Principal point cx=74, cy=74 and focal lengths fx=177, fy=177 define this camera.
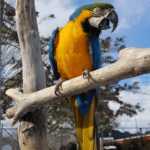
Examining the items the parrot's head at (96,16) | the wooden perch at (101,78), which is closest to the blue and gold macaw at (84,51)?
the parrot's head at (96,16)

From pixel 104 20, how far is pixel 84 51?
0.86 feet

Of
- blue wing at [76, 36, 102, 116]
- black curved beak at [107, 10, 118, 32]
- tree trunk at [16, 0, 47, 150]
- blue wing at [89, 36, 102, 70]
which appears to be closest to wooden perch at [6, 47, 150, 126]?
tree trunk at [16, 0, 47, 150]

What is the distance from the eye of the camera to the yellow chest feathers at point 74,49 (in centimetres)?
128

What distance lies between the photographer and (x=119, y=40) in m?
3.38

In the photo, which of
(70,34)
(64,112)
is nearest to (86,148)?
(70,34)

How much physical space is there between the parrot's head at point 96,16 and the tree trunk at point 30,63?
38cm

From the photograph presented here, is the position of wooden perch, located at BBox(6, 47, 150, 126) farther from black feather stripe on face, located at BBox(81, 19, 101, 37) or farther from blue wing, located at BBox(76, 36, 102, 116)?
black feather stripe on face, located at BBox(81, 19, 101, 37)

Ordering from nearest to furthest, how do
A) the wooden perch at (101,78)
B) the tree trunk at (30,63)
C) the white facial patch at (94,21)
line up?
the wooden perch at (101,78) < the white facial patch at (94,21) < the tree trunk at (30,63)

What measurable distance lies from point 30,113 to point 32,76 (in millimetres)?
300

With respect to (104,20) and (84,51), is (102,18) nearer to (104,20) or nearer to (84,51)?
(104,20)

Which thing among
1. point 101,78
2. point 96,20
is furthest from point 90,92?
point 96,20

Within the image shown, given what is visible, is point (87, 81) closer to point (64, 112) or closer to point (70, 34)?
point (70, 34)

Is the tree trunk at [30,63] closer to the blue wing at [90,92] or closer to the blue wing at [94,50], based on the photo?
the blue wing at [90,92]

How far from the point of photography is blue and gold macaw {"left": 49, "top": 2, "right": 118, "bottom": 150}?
1254 mm
